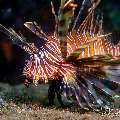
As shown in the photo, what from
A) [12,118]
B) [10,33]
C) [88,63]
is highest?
[10,33]

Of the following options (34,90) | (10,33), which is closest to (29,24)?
(10,33)

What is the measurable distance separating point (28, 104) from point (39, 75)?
43 centimetres

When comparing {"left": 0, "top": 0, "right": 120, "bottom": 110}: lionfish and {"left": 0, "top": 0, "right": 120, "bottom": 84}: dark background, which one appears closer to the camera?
{"left": 0, "top": 0, "right": 120, "bottom": 110}: lionfish

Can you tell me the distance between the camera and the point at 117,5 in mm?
7840

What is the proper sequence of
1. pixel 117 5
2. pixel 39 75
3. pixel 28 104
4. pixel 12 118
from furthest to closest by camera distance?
pixel 117 5
pixel 28 104
pixel 39 75
pixel 12 118

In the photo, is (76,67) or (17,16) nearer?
(76,67)

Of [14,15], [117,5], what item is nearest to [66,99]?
[14,15]

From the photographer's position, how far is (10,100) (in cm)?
376

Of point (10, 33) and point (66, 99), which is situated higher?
point (10, 33)

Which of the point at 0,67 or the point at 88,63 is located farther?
the point at 0,67

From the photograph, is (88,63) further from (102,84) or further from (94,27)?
(94,27)

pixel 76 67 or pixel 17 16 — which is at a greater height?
pixel 17 16

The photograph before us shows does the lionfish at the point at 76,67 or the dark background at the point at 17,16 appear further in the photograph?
the dark background at the point at 17,16

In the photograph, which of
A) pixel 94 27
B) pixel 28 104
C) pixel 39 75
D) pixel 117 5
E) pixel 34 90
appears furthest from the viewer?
pixel 117 5
